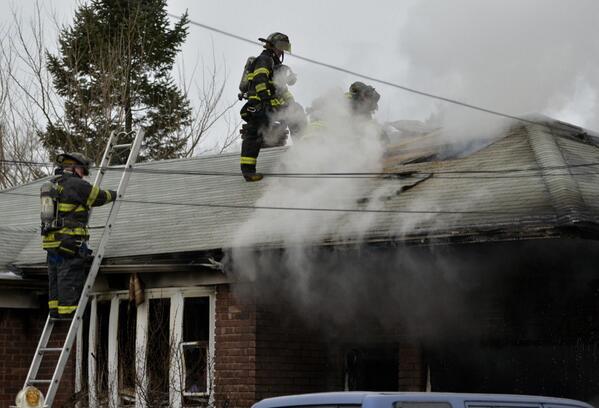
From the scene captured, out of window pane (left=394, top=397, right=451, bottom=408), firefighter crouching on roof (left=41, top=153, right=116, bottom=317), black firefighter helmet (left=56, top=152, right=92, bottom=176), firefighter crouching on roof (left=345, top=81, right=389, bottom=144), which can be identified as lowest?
window pane (left=394, top=397, right=451, bottom=408)

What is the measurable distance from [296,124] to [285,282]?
2.77m

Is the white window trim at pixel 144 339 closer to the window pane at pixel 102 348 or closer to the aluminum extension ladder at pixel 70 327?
the window pane at pixel 102 348

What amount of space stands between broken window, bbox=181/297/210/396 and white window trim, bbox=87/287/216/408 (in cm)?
11

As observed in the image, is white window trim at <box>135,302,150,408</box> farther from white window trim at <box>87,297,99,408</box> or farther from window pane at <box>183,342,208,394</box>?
white window trim at <box>87,297,99,408</box>

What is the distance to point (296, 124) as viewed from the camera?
14180 mm

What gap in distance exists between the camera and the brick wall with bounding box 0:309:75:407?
13.8 meters

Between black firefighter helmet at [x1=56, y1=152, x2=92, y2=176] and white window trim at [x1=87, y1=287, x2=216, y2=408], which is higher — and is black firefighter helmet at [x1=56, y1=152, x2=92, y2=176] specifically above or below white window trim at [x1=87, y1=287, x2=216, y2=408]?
above

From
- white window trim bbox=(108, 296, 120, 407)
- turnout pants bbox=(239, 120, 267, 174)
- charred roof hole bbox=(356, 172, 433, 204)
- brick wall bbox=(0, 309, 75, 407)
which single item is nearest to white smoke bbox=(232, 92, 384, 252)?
charred roof hole bbox=(356, 172, 433, 204)

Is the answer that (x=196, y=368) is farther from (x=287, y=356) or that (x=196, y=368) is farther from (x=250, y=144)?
(x=250, y=144)

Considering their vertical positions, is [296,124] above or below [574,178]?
above

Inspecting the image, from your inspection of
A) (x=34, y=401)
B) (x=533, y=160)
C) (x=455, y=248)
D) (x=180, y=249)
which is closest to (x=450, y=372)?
(x=455, y=248)

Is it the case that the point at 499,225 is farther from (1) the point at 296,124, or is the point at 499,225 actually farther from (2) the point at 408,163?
(1) the point at 296,124

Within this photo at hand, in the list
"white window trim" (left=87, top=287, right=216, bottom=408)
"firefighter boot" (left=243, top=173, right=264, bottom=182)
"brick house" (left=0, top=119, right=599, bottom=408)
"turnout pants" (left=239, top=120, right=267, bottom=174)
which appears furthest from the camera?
"firefighter boot" (left=243, top=173, right=264, bottom=182)

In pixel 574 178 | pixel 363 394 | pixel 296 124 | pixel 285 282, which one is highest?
pixel 296 124
